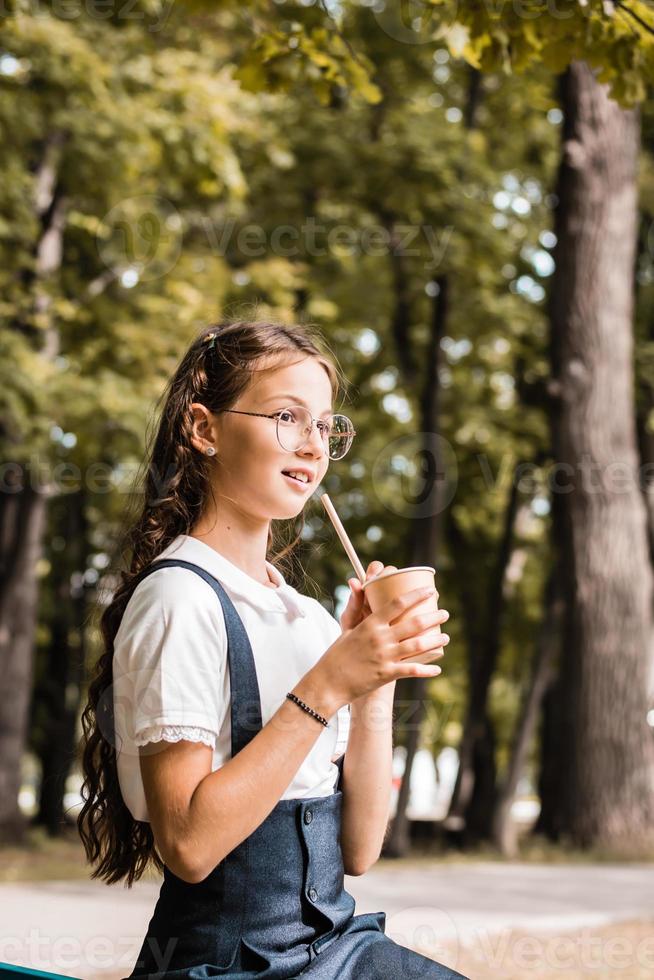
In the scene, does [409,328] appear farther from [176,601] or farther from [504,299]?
[176,601]

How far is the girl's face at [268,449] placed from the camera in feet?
6.32

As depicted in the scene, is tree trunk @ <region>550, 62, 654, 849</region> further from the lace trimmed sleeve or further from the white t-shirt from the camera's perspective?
the lace trimmed sleeve

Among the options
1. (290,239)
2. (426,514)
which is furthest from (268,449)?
(290,239)

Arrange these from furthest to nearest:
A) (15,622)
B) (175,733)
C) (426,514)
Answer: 1. (426,514)
2. (15,622)
3. (175,733)

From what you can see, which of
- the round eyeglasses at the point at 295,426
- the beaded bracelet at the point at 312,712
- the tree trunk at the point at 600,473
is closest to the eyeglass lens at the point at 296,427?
the round eyeglasses at the point at 295,426

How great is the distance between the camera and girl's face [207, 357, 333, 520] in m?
1.93

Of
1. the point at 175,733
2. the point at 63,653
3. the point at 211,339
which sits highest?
the point at 211,339

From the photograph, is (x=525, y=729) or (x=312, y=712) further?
(x=525, y=729)

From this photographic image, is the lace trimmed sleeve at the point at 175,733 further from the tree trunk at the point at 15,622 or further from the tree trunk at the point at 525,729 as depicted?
the tree trunk at the point at 525,729

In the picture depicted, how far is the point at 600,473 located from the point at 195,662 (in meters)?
9.15

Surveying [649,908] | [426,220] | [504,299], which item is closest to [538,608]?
[504,299]

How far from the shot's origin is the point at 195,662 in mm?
1707

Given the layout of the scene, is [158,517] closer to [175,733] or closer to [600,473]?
[175,733]

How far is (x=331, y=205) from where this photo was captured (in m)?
12.9
